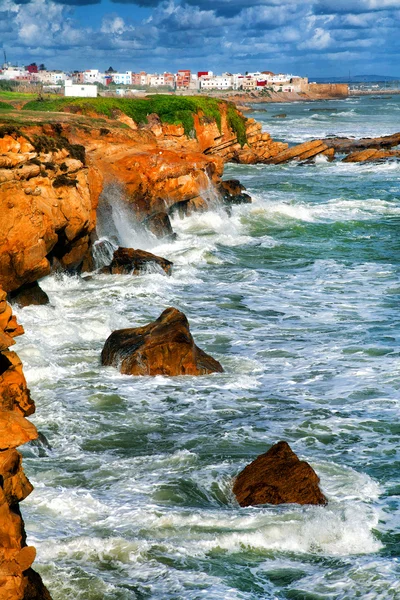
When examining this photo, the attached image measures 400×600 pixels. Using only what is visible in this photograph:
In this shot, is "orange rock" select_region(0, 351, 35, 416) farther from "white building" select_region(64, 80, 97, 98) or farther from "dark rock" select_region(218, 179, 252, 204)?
"white building" select_region(64, 80, 97, 98)

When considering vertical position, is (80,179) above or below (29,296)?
above

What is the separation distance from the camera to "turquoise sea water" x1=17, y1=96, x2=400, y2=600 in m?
9.13

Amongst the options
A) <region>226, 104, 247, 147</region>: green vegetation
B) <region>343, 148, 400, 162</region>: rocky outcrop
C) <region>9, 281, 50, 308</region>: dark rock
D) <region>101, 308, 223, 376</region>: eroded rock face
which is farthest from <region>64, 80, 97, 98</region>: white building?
<region>101, 308, 223, 376</region>: eroded rock face

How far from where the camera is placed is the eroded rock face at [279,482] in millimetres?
10539

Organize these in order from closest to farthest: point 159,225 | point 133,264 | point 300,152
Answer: point 133,264
point 159,225
point 300,152

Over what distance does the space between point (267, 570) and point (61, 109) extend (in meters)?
30.6

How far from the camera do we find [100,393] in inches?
566

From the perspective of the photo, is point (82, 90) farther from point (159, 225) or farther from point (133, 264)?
point (133, 264)

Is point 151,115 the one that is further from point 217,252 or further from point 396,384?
point 396,384

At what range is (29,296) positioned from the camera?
19.3 metres

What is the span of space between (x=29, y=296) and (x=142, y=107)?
22864 mm

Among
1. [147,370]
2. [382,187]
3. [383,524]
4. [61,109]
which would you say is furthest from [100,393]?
[382,187]

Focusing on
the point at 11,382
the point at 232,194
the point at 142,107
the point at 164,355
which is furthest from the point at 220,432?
the point at 142,107

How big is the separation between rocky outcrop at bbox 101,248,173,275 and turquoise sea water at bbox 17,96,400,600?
1.59ft
